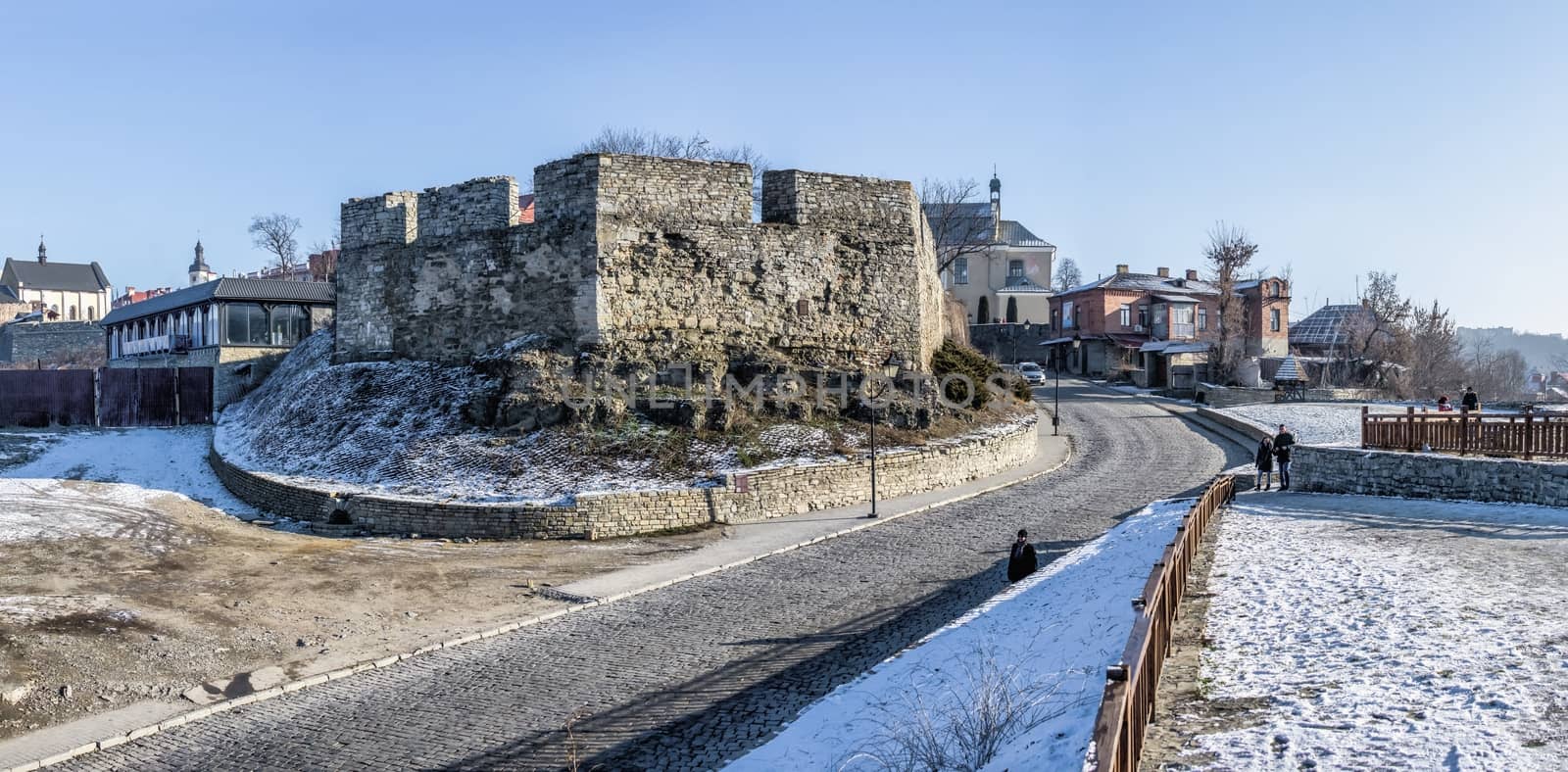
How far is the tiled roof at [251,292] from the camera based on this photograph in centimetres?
3275

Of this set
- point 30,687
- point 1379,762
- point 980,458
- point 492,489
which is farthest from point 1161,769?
point 980,458

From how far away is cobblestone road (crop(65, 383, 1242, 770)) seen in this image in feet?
27.2

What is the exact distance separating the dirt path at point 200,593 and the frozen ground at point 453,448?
2153 millimetres

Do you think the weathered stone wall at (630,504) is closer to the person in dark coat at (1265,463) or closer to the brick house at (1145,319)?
the person in dark coat at (1265,463)

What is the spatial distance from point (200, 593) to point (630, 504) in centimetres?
706

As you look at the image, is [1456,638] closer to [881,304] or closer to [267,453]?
[881,304]

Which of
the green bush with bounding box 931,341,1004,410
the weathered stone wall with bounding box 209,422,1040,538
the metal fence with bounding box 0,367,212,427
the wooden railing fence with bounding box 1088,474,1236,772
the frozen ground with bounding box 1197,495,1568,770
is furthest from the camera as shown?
the metal fence with bounding box 0,367,212,427

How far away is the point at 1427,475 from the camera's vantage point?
17.3m

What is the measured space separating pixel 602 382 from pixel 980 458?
28.4 ft

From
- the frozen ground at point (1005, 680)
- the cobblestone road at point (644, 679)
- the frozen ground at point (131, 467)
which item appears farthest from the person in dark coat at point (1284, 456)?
the frozen ground at point (131, 467)

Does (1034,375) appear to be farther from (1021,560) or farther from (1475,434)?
(1021,560)

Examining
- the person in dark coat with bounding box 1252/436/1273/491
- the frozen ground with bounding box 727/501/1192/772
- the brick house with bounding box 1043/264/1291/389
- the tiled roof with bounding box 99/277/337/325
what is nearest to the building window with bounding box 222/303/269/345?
the tiled roof with bounding box 99/277/337/325

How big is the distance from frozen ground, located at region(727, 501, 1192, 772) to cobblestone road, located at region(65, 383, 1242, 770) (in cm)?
78

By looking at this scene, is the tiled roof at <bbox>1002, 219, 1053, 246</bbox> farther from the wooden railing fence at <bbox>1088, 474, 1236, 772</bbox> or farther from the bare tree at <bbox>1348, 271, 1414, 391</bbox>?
the wooden railing fence at <bbox>1088, 474, 1236, 772</bbox>
